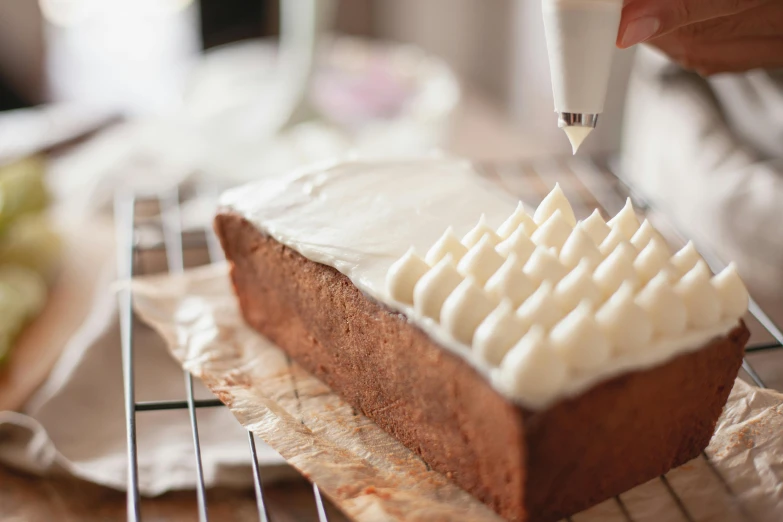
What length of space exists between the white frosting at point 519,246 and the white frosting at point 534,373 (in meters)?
0.18

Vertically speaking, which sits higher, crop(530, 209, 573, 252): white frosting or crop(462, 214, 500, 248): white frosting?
crop(530, 209, 573, 252): white frosting

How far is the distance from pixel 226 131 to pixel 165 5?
1.88m

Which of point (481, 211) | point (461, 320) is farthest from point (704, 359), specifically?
point (481, 211)

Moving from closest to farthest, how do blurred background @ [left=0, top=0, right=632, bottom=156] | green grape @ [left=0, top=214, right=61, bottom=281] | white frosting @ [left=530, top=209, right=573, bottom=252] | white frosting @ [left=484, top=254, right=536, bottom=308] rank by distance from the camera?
white frosting @ [left=484, top=254, right=536, bottom=308] → white frosting @ [left=530, top=209, right=573, bottom=252] → green grape @ [left=0, top=214, right=61, bottom=281] → blurred background @ [left=0, top=0, right=632, bottom=156]

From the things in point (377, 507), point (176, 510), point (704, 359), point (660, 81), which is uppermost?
point (660, 81)

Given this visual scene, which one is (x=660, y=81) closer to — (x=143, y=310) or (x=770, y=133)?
(x=770, y=133)

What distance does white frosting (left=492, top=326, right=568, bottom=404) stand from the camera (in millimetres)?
826

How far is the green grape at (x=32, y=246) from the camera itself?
153cm

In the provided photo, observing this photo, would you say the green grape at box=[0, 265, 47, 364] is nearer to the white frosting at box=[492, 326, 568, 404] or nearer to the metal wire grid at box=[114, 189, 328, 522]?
the metal wire grid at box=[114, 189, 328, 522]

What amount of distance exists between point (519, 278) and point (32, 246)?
1.08m

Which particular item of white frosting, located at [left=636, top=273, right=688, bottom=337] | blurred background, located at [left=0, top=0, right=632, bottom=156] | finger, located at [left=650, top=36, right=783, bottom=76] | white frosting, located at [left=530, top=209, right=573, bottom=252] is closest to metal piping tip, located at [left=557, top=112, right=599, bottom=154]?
white frosting, located at [left=530, top=209, right=573, bottom=252]

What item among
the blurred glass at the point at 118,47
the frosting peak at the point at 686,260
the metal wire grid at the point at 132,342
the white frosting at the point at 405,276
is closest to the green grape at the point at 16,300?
the metal wire grid at the point at 132,342

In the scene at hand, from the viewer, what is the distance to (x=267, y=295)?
1.31 m

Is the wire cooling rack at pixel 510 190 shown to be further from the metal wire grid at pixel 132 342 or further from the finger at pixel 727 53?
the finger at pixel 727 53
